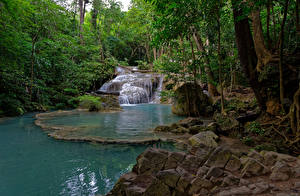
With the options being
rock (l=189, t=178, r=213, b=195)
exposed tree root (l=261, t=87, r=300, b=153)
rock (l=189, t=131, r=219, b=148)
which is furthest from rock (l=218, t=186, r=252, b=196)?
exposed tree root (l=261, t=87, r=300, b=153)

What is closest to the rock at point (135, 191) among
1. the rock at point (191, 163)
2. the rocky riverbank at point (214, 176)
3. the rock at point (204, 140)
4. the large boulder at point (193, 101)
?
the rocky riverbank at point (214, 176)

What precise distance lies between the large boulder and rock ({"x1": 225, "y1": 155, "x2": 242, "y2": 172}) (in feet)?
22.4

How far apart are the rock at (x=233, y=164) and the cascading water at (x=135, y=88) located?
15743 mm

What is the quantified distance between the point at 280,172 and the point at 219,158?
654 mm

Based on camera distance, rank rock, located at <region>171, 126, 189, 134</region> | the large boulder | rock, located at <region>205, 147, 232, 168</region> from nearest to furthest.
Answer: rock, located at <region>205, 147, 232, 168</region>, rock, located at <region>171, 126, 189, 134</region>, the large boulder

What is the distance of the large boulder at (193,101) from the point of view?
9.32 m

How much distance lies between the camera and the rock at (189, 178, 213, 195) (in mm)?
1984

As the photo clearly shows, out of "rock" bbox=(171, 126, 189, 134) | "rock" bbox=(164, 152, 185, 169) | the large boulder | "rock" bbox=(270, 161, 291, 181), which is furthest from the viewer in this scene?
the large boulder

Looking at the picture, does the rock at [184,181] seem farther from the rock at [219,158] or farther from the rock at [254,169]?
the rock at [254,169]

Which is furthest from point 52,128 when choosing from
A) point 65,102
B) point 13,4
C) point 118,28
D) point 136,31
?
point 118,28

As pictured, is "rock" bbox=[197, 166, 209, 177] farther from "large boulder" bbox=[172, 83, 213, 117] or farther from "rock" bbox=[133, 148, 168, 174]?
"large boulder" bbox=[172, 83, 213, 117]

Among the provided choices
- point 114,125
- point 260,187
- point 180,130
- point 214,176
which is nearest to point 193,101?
point 180,130

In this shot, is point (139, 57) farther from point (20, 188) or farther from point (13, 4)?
point (20, 188)

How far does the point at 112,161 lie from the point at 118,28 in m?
29.7
